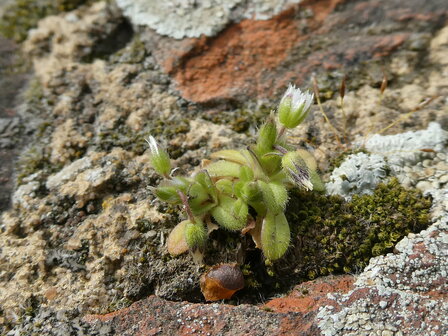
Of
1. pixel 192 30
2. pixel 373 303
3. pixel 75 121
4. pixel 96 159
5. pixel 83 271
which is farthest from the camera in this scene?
pixel 192 30

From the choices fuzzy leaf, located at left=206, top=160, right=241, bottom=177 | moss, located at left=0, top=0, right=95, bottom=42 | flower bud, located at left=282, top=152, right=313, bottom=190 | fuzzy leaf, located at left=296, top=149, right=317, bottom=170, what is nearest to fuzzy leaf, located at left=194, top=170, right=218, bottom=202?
fuzzy leaf, located at left=206, top=160, right=241, bottom=177

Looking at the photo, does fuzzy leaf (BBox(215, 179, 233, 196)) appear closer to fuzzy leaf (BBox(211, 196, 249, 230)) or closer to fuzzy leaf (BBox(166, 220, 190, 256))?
fuzzy leaf (BBox(211, 196, 249, 230))

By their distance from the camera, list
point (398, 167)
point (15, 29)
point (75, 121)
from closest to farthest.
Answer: point (398, 167), point (75, 121), point (15, 29)

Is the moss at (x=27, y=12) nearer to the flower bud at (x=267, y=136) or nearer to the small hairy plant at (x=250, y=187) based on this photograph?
the small hairy plant at (x=250, y=187)

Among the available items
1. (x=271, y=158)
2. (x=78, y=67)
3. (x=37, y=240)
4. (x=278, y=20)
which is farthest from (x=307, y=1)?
(x=37, y=240)

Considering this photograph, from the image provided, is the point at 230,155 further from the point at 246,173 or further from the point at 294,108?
the point at 294,108

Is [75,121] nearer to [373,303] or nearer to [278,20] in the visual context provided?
[278,20]
